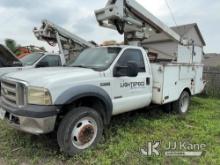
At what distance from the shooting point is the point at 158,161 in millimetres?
3996

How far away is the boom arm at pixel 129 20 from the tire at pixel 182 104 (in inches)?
77.6

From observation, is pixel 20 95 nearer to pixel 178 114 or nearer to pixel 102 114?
pixel 102 114

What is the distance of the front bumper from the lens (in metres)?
3.64

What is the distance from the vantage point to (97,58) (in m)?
5.20

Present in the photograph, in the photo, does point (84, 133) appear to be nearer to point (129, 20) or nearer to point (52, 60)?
point (129, 20)

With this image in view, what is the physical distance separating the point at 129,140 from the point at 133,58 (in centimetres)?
184

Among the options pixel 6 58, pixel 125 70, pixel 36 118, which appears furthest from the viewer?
pixel 6 58

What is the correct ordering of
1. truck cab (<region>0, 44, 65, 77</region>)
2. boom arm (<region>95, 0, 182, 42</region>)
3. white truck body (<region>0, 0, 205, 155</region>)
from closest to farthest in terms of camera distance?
white truck body (<region>0, 0, 205, 155</region>), boom arm (<region>95, 0, 182, 42</region>), truck cab (<region>0, 44, 65, 77</region>)

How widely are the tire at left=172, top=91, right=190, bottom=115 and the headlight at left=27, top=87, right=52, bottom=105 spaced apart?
430 cm

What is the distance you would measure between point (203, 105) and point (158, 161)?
5218mm

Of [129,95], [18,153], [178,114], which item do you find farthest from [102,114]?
[178,114]

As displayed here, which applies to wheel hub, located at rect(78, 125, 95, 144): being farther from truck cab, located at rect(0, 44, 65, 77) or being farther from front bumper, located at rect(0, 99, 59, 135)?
truck cab, located at rect(0, 44, 65, 77)

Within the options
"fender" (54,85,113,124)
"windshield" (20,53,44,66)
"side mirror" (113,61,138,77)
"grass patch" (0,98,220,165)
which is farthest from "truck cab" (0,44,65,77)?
"fender" (54,85,113,124)

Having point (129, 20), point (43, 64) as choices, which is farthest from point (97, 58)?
point (43, 64)
